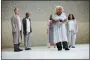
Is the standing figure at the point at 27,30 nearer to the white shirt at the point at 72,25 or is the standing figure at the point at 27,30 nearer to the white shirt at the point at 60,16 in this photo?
the white shirt at the point at 60,16

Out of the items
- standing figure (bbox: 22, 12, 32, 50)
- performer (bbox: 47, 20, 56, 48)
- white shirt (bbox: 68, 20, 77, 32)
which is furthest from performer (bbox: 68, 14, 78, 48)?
standing figure (bbox: 22, 12, 32, 50)

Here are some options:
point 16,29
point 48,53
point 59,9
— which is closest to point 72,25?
point 59,9

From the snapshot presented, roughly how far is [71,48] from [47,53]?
0.62 ft

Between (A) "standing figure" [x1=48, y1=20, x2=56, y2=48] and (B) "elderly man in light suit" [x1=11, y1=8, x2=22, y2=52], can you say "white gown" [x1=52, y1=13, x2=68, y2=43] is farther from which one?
(B) "elderly man in light suit" [x1=11, y1=8, x2=22, y2=52]

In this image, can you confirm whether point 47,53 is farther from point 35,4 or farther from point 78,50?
point 35,4

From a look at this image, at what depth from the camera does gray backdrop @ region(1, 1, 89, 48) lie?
1357 millimetres

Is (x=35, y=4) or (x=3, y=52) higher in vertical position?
(x=35, y=4)

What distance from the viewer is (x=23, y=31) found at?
4.59 ft

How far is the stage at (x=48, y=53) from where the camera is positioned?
1.35 metres

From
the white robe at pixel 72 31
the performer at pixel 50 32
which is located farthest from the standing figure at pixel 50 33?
the white robe at pixel 72 31

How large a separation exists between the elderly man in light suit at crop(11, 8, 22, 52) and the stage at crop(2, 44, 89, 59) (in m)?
0.05

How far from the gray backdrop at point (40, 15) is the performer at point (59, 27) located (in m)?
0.04

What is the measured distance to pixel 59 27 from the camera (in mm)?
1421

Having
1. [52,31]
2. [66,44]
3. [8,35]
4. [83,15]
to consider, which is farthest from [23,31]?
[83,15]
